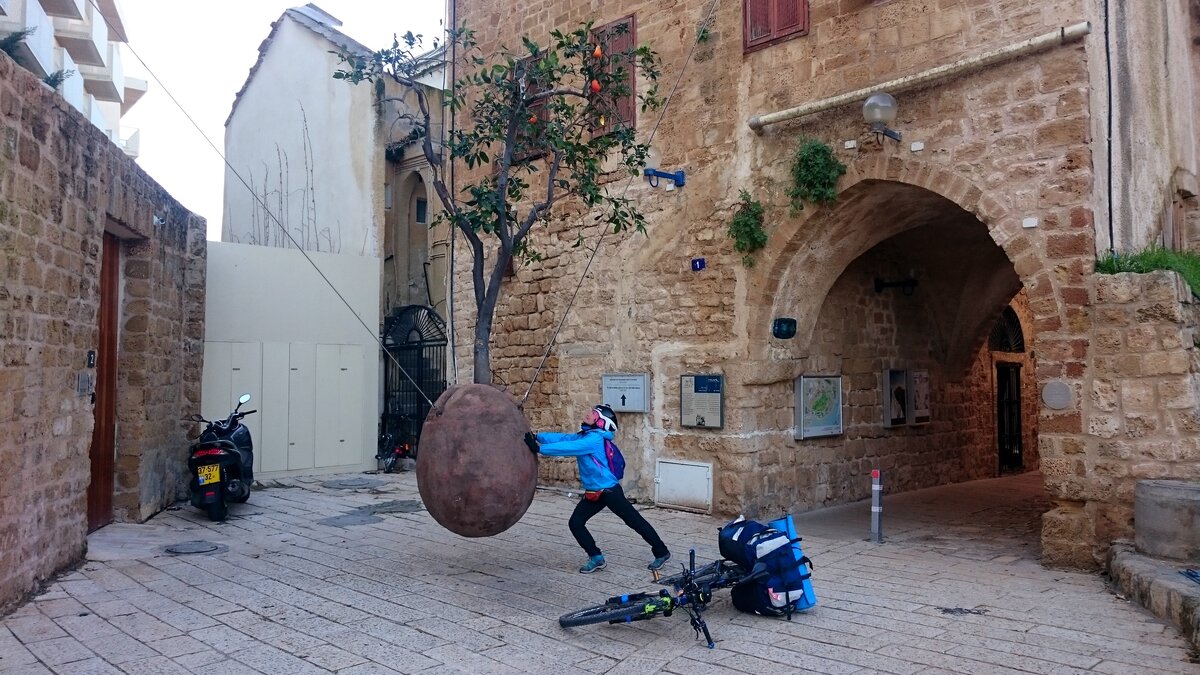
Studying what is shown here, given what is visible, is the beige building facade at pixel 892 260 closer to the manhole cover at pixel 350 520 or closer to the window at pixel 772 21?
the window at pixel 772 21

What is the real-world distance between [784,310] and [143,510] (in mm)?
6321

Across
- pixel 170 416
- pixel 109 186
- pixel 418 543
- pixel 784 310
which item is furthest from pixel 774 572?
pixel 170 416

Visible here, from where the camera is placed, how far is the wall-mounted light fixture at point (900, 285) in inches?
393

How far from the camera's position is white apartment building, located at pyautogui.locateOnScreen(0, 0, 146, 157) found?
21031mm

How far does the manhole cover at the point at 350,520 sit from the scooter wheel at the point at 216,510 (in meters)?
0.89

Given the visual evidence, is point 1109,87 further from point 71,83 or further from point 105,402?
point 71,83

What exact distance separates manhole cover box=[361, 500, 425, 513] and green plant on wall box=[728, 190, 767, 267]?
4243mm

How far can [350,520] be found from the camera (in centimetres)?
823

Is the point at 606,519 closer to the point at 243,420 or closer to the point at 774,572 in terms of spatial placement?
the point at 774,572

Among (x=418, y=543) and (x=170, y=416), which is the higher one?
(x=170, y=416)

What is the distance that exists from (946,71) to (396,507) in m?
6.67

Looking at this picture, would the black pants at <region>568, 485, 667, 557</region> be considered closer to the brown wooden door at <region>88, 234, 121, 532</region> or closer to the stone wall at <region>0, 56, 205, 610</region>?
the stone wall at <region>0, 56, 205, 610</region>

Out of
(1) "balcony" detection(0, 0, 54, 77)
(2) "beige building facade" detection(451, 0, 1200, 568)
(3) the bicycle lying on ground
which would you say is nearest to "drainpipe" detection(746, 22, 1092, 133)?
(2) "beige building facade" detection(451, 0, 1200, 568)

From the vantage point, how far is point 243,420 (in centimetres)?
1060
